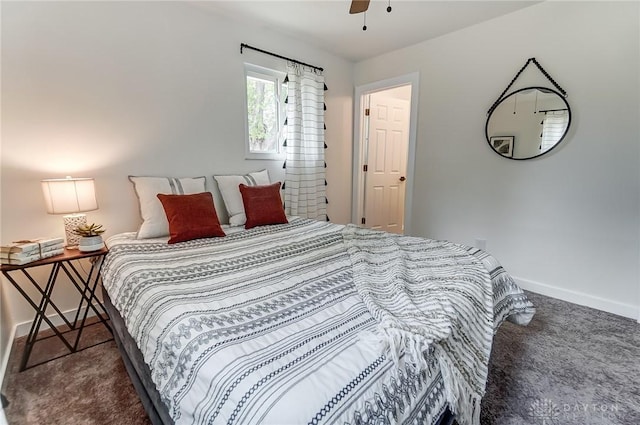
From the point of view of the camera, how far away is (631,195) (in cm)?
217

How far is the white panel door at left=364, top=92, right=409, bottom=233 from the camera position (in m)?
4.05

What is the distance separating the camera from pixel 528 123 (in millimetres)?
2582

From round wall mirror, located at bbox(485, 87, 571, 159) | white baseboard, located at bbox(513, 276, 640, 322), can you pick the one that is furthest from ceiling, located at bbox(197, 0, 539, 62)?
white baseboard, located at bbox(513, 276, 640, 322)

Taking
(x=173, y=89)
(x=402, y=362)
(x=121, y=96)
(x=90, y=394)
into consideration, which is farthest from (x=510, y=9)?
(x=90, y=394)

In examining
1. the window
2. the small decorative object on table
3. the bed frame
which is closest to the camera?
the bed frame

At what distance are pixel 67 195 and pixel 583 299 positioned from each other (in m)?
3.88

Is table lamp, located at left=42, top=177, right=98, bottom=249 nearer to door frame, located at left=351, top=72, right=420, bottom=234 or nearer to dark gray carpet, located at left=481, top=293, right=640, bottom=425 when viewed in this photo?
dark gray carpet, located at left=481, top=293, right=640, bottom=425

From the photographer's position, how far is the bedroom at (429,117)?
1.89 meters

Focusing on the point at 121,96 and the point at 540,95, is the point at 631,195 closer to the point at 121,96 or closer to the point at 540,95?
the point at 540,95

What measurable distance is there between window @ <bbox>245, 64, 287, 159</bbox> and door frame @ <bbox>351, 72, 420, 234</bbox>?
1.16m

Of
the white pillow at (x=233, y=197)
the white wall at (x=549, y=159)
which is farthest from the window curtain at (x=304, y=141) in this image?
the white wall at (x=549, y=159)

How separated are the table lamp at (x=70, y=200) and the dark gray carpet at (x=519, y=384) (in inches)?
29.1

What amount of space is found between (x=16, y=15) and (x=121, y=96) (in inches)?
25.1

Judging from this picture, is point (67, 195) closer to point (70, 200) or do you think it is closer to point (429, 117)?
point (70, 200)
